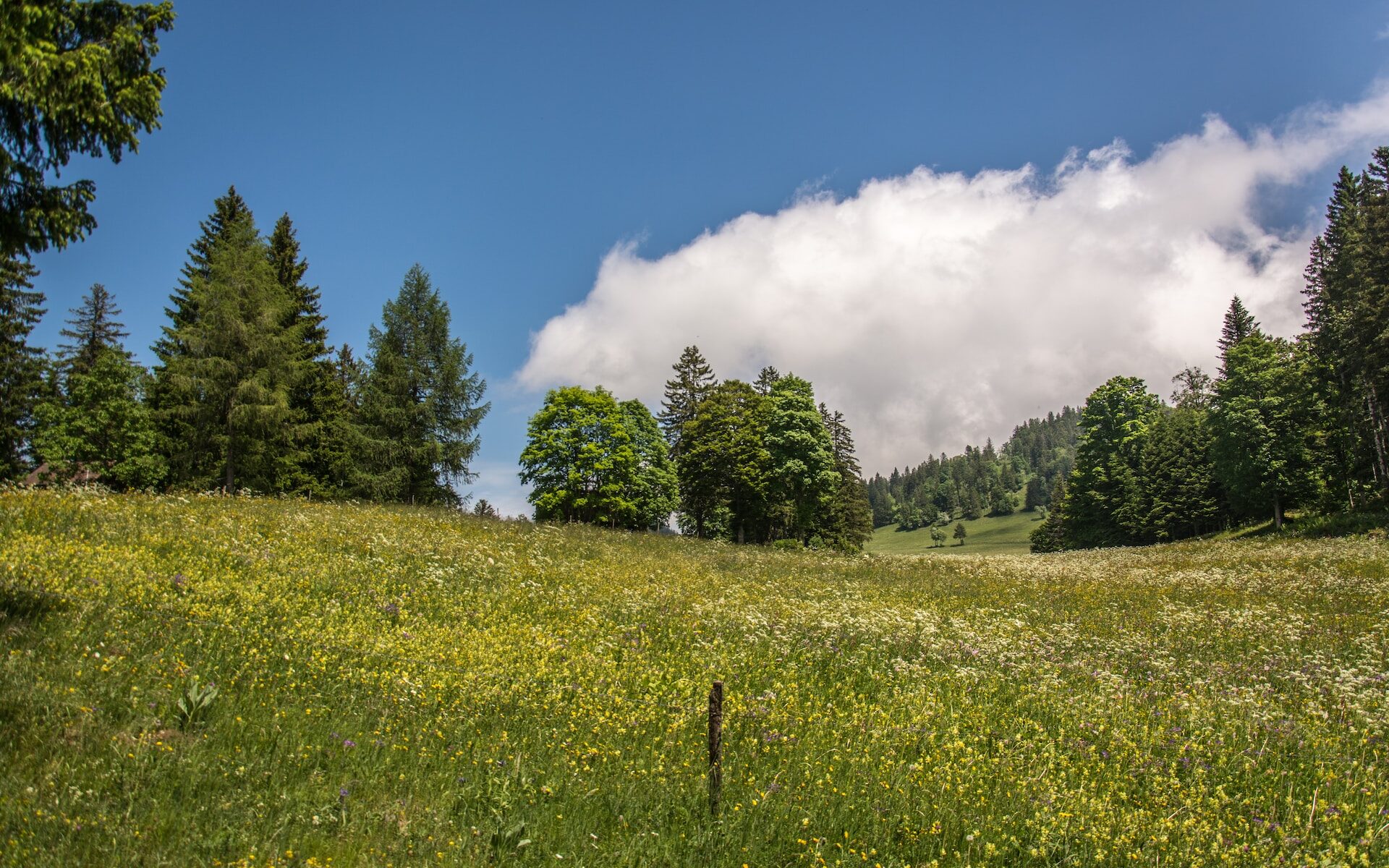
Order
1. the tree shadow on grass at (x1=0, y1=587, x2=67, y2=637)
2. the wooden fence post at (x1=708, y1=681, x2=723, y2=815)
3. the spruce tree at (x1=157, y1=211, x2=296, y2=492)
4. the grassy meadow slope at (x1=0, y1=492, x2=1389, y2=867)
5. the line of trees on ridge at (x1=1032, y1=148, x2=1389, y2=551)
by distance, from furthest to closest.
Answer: the line of trees on ridge at (x1=1032, y1=148, x2=1389, y2=551) → the spruce tree at (x1=157, y1=211, x2=296, y2=492) → the tree shadow on grass at (x1=0, y1=587, x2=67, y2=637) → the wooden fence post at (x1=708, y1=681, x2=723, y2=815) → the grassy meadow slope at (x1=0, y1=492, x2=1389, y2=867)

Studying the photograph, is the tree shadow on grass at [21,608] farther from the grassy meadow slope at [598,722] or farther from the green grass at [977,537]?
the green grass at [977,537]

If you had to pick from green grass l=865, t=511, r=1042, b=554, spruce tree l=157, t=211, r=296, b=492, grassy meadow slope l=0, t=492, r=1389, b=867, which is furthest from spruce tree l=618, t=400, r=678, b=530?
green grass l=865, t=511, r=1042, b=554

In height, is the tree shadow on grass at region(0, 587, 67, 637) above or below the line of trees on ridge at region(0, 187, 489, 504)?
below

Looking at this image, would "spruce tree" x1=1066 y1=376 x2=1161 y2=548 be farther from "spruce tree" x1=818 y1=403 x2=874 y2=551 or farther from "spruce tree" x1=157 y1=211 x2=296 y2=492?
"spruce tree" x1=157 y1=211 x2=296 y2=492

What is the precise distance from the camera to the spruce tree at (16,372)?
34.1 meters

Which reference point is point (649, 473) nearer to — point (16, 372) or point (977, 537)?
point (16, 372)

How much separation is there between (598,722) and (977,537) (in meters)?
160

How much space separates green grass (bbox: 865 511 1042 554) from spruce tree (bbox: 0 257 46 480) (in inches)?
4570

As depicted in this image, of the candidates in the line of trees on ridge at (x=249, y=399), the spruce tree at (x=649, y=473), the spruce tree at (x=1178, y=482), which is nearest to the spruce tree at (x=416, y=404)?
the line of trees on ridge at (x=249, y=399)

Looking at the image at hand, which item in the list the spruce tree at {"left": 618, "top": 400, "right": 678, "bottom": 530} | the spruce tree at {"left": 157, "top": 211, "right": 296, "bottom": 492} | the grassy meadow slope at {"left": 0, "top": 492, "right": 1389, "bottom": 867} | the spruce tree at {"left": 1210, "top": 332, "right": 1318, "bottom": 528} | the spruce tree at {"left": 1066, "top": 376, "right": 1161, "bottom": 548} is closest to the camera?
the grassy meadow slope at {"left": 0, "top": 492, "right": 1389, "bottom": 867}

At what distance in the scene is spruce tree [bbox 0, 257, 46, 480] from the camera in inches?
1344

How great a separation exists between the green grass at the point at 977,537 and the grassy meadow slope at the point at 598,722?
117676 mm

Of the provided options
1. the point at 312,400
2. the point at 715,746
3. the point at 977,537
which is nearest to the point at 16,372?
the point at 312,400

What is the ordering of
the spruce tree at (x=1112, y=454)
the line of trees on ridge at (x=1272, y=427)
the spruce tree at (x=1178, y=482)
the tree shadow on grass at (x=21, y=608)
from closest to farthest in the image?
the tree shadow on grass at (x=21, y=608), the line of trees on ridge at (x=1272, y=427), the spruce tree at (x=1178, y=482), the spruce tree at (x=1112, y=454)
